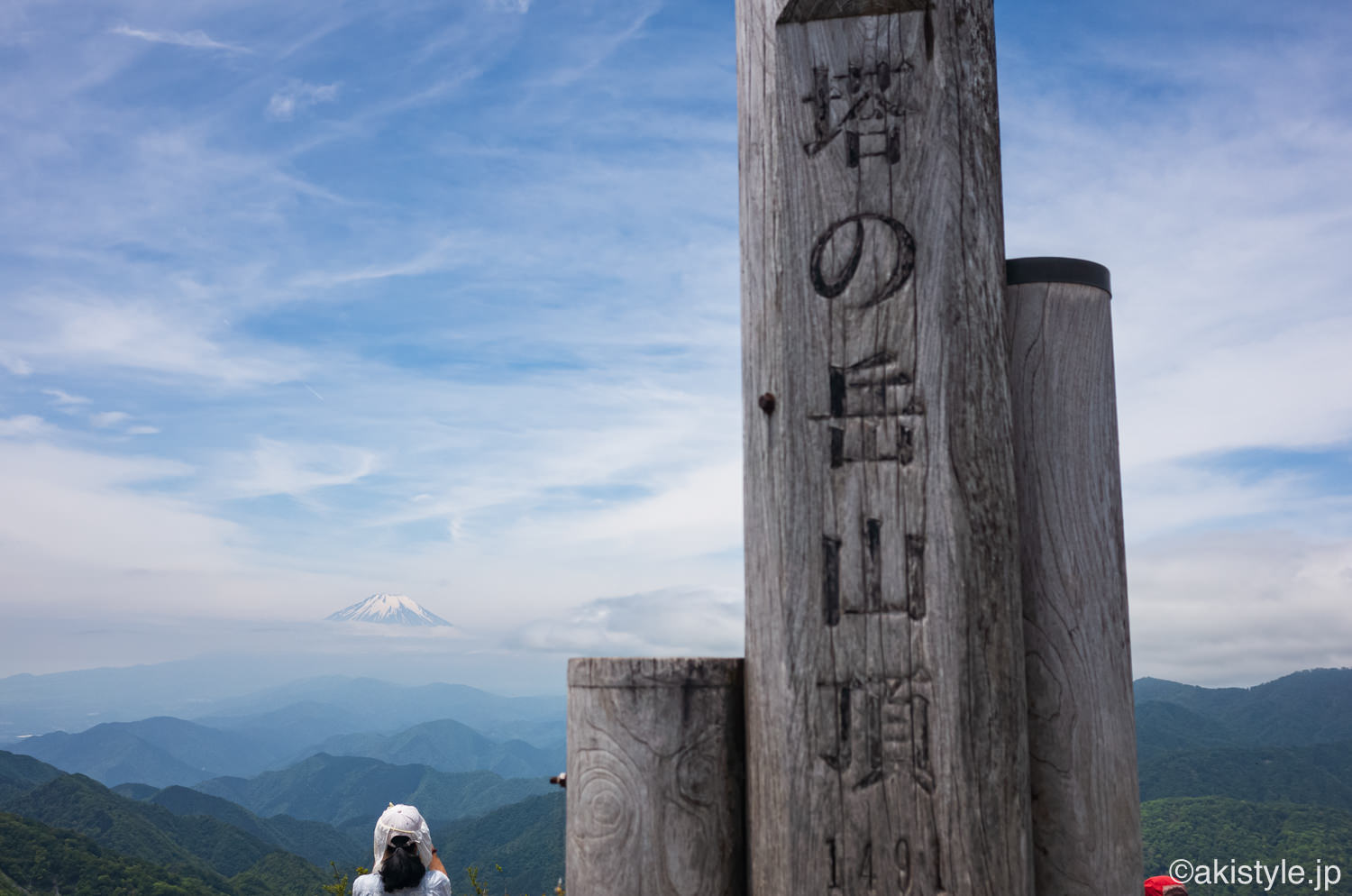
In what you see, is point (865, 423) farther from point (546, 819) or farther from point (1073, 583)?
point (546, 819)

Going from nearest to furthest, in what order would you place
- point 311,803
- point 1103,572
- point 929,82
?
1. point 929,82
2. point 1103,572
3. point 311,803

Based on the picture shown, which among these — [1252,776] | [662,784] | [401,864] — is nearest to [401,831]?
[401,864]

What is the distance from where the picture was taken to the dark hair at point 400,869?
19.8ft

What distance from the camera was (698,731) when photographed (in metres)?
2.17

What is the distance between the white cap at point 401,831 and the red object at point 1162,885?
626cm

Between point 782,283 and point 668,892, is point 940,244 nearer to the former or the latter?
point 782,283

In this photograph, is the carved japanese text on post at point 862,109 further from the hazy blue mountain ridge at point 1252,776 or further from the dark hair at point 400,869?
the hazy blue mountain ridge at point 1252,776

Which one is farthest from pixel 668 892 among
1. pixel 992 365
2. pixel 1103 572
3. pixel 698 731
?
pixel 992 365

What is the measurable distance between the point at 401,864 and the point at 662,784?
15.3ft

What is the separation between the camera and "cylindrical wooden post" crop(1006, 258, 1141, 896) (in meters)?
2.12

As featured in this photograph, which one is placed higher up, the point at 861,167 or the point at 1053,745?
the point at 861,167

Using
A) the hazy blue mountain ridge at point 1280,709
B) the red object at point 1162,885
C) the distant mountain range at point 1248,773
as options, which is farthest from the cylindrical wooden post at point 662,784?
the hazy blue mountain ridge at point 1280,709

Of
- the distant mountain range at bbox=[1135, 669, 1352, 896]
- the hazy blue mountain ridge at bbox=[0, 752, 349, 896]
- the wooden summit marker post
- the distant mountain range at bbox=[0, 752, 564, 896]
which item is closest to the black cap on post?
the wooden summit marker post

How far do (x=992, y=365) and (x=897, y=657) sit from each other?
2.15ft
